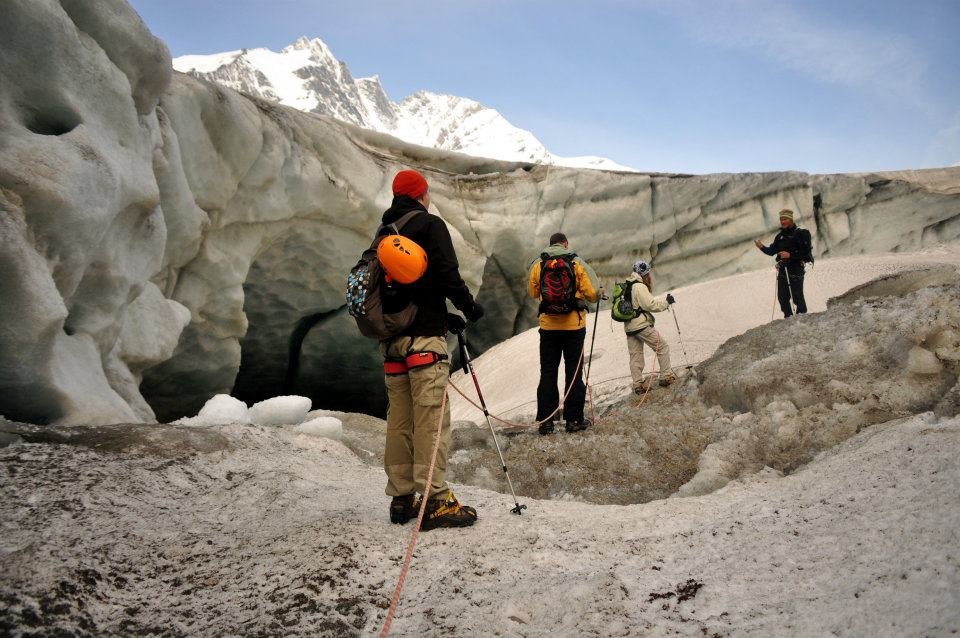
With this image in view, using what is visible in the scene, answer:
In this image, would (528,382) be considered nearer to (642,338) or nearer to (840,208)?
(642,338)

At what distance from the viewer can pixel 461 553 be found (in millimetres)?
2707

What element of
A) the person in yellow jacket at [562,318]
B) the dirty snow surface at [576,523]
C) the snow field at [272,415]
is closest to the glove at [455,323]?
the dirty snow surface at [576,523]

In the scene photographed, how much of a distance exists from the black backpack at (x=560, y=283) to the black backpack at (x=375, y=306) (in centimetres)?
269

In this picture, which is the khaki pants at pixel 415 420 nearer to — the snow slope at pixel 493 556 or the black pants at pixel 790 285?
the snow slope at pixel 493 556

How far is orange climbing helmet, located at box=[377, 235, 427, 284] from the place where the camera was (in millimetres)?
2922

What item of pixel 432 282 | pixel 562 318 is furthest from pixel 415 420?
pixel 562 318

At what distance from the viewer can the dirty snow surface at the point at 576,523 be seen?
77.3 inches

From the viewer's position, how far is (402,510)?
3102 millimetres

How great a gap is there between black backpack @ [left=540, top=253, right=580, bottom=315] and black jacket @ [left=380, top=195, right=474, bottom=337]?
253 cm

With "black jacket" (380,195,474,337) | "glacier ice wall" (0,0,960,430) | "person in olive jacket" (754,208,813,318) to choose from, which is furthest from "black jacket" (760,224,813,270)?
"glacier ice wall" (0,0,960,430)

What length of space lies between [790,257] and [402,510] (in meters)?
6.23

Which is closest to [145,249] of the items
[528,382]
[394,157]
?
[528,382]

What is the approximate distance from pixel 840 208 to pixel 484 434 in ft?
51.6

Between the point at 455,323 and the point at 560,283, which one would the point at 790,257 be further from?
the point at 455,323
